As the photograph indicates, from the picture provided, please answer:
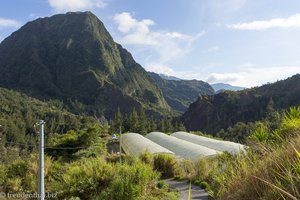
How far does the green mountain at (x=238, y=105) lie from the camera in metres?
101

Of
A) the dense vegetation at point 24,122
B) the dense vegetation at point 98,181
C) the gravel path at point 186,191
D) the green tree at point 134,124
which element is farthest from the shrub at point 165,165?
the dense vegetation at point 24,122

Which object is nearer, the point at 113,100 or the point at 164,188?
the point at 164,188

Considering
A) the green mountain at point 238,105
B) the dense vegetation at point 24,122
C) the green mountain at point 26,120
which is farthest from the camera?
the green mountain at point 238,105

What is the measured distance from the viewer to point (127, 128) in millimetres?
64500

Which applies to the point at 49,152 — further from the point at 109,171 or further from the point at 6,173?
the point at 109,171

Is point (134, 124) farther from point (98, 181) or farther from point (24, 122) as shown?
point (24, 122)

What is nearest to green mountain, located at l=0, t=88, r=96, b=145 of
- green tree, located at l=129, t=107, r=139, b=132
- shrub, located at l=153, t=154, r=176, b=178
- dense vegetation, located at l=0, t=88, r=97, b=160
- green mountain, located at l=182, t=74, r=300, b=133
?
dense vegetation, located at l=0, t=88, r=97, b=160

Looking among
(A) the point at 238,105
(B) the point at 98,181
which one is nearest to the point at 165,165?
(B) the point at 98,181

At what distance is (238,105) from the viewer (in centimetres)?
11312

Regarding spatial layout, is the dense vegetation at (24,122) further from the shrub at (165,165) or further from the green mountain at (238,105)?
the shrub at (165,165)

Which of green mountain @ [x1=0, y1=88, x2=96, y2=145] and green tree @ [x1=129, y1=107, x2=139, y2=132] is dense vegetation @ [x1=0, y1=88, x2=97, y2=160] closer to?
green mountain @ [x1=0, y1=88, x2=96, y2=145]

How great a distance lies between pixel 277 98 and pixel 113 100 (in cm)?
9531

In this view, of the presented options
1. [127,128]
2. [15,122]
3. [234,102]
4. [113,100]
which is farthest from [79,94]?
[127,128]

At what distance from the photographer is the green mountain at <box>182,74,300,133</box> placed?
10081 cm
